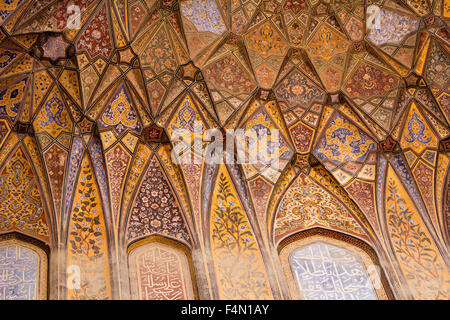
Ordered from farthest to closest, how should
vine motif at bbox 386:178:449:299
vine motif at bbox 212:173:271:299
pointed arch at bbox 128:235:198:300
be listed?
vine motif at bbox 386:178:449:299, vine motif at bbox 212:173:271:299, pointed arch at bbox 128:235:198:300

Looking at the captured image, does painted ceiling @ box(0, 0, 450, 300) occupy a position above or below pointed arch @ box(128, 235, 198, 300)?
above

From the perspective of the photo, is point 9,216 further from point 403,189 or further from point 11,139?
point 403,189

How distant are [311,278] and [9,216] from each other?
15.0 feet

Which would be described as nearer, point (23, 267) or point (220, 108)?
point (23, 267)

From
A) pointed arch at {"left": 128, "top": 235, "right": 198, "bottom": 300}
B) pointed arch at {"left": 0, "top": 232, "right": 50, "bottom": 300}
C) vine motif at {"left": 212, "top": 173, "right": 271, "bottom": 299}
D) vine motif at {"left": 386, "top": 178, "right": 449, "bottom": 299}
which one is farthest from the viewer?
vine motif at {"left": 386, "top": 178, "right": 449, "bottom": 299}

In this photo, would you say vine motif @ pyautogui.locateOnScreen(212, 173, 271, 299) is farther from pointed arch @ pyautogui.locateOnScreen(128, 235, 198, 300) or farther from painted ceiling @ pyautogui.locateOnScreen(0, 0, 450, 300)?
pointed arch @ pyautogui.locateOnScreen(128, 235, 198, 300)

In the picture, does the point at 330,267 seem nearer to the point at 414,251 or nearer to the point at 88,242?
the point at 414,251

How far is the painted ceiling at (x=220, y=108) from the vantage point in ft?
36.4

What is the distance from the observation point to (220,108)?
496 inches

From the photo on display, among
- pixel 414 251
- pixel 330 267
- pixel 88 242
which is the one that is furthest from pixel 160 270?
pixel 414 251

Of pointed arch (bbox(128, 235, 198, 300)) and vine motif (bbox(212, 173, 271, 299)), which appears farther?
vine motif (bbox(212, 173, 271, 299))

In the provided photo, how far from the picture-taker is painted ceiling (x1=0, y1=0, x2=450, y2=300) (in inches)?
437

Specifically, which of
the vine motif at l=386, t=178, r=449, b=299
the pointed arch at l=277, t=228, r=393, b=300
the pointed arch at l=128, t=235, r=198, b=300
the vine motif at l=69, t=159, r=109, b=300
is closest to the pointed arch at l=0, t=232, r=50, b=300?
the vine motif at l=69, t=159, r=109, b=300
